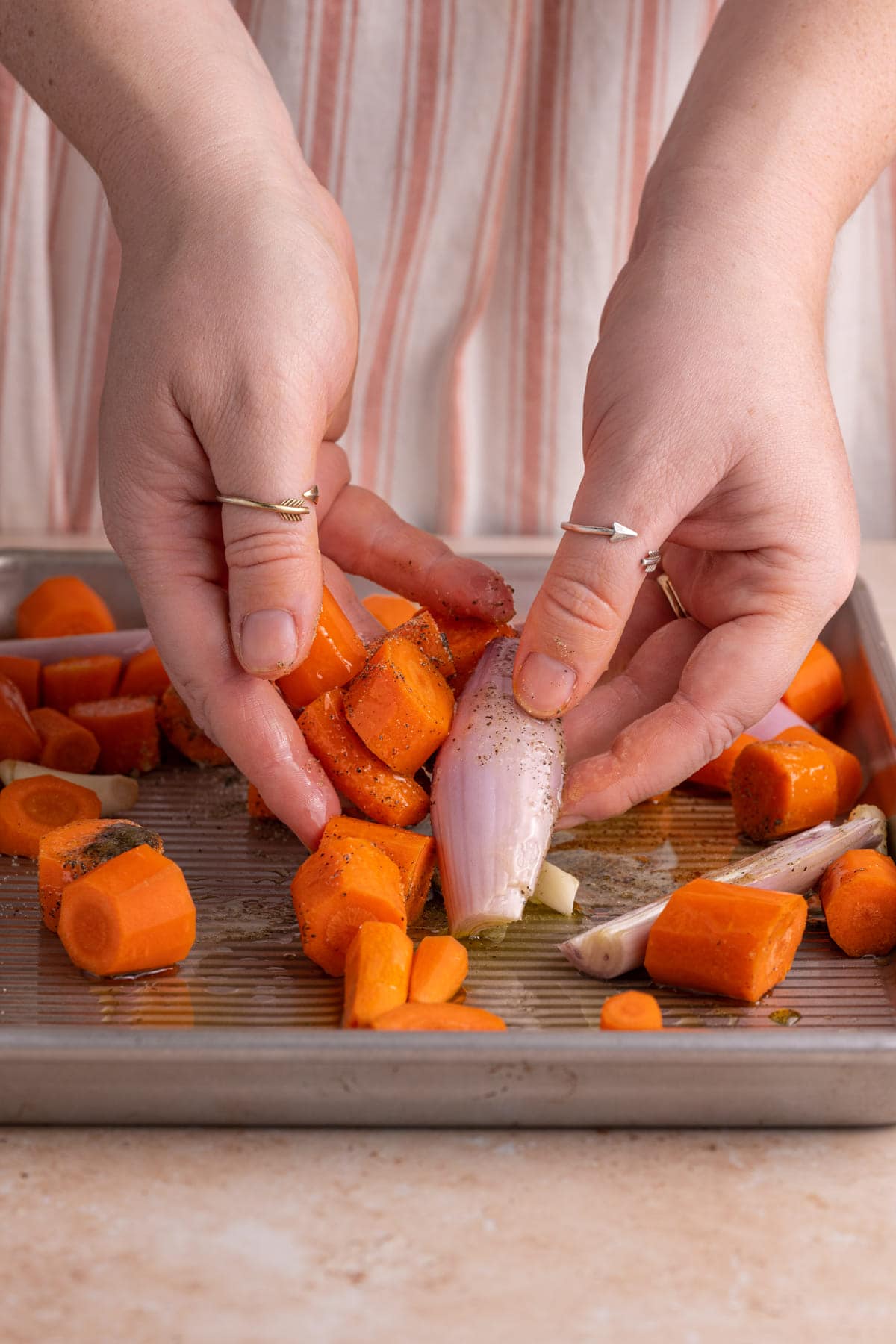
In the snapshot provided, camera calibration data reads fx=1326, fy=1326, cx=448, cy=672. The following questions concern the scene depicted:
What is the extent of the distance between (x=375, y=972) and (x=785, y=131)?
708 mm

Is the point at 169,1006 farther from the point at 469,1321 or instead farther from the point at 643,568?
the point at 643,568

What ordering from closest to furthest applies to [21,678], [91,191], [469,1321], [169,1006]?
[469,1321], [169,1006], [21,678], [91,191]

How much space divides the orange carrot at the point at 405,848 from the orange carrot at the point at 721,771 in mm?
302

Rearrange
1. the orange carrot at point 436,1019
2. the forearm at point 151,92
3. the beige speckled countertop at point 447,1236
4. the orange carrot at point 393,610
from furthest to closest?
the orange carrot at point 393,610 < the forearm at point 151,92 < the orange carrot at point 436,1019 < the beige speckled countertop at point 447,1236

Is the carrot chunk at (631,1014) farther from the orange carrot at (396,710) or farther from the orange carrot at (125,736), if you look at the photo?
the orange carrot at (125,736)

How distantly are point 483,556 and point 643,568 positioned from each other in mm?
601

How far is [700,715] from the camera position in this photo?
104 centimetres

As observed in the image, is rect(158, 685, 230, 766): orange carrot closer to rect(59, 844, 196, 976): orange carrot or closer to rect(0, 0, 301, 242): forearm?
rect(59, 844, 196, 976): orange carrot

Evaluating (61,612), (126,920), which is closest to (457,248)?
(61,612)

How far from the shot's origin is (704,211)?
98 centimetres

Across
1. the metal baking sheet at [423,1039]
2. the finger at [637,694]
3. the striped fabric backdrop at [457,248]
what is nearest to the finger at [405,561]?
the finger at [637,694]

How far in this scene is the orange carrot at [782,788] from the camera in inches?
42.2

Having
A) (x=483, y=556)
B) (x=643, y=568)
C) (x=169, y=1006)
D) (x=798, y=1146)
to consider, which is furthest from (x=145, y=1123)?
(x=483, y=556)

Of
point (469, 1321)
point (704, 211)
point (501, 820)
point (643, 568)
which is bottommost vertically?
point (469, 1321)
